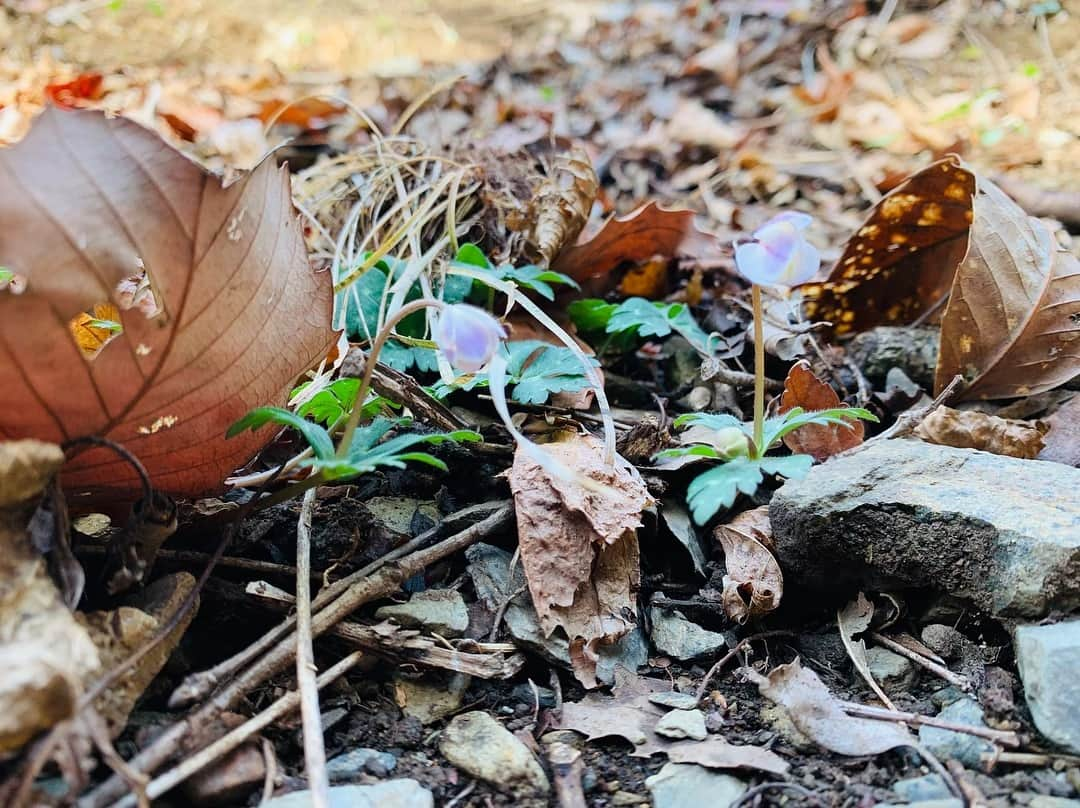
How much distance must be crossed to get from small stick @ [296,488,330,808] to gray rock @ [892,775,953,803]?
0.63 metres

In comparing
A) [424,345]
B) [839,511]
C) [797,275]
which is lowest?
[839,511]

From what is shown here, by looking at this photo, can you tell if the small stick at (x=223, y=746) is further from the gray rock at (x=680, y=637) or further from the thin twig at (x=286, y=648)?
the gray rock at (x=680, y=637)

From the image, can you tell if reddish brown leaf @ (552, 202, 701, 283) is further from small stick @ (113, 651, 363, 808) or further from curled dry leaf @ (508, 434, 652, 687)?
small stick @ (113, 651, 363, 808)

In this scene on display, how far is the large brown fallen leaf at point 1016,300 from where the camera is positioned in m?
1.59

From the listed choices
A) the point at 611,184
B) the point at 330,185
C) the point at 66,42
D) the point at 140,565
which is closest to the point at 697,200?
the point at 611,184

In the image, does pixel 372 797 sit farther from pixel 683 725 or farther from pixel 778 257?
pixel 778 257

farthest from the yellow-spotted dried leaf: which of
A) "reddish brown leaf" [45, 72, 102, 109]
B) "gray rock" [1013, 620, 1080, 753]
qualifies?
"reddish brown leaf" [45, 72, 102, 109]

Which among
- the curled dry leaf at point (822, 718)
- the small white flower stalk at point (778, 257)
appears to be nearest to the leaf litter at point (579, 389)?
the curled dry leaf at point (822, 718)

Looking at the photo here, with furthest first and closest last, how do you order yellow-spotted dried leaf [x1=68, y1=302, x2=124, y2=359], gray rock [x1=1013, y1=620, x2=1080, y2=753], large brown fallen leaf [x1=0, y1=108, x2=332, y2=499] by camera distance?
yellow-spotted dried leaf [x1=68, y1=302, x2=124, y2=359], gray rock [x1=1013, y1=620, x2=1080, y2=753], large brown fallen leaf [x1=0, y1=108, x2=332, y2=499]

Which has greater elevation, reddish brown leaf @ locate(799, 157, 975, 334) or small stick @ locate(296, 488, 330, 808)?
Answer: reddish brown leaf @ locate(799, 157, 975, 334)

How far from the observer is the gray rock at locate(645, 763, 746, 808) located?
101 centimetres

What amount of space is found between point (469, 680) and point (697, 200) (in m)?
1.95

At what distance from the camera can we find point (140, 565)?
1.03m

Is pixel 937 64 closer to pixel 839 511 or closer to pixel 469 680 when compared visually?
pixel 839 511
